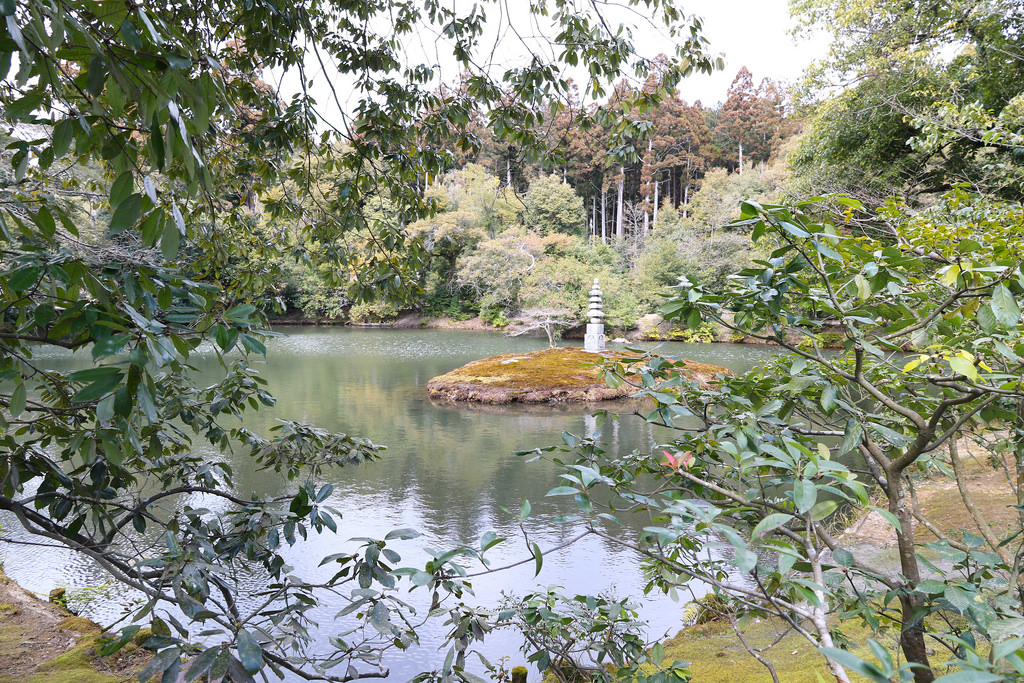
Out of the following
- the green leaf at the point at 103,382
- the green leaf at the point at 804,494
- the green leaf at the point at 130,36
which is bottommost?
the green leaf at the point at 804,494

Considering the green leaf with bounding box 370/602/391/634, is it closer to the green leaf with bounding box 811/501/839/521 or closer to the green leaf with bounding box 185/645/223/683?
the green leaf with bounding box 185/645/223/683

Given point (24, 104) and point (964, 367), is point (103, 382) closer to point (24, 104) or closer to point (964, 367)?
point (24, 104)

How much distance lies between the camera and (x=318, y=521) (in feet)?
3.96

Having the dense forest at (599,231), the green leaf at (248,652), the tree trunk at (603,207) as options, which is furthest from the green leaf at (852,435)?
the tree trunk at (603,207)

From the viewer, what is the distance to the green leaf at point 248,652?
82cm

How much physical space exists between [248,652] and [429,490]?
13.6ft

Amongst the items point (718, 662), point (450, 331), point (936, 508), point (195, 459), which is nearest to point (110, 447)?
point (195, 459)

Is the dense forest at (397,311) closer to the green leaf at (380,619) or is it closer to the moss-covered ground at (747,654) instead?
the green leaf at (380,619)

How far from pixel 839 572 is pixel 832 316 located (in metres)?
0.45

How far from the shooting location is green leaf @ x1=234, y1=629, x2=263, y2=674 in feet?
2.70

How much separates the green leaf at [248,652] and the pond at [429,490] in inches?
11.8

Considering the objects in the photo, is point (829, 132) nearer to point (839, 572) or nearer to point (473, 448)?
point (473, 448)

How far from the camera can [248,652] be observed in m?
0.84

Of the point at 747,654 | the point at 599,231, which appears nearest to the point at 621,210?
the point at 599,231
